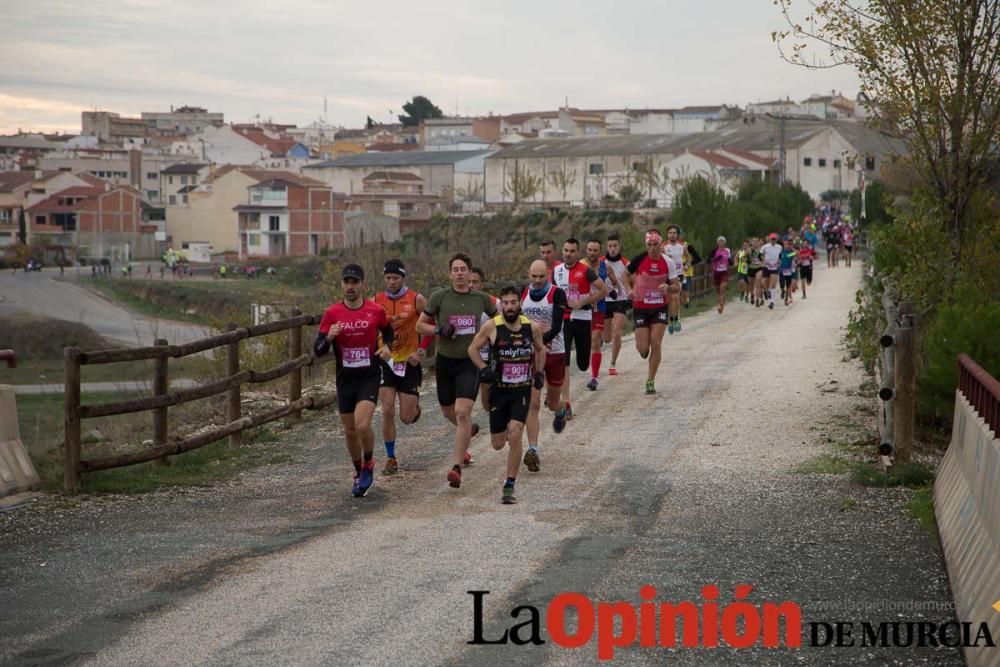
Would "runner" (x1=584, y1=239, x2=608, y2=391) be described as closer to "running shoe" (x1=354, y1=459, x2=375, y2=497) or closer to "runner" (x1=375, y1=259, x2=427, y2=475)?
"runner" (x1=375, y1=259, x2=427, y2=475)

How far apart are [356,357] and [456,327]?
113cm

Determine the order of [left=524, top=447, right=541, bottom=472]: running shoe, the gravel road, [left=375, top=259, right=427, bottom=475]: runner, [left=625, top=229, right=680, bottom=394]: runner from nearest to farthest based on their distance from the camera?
the gravel road, [left=524, top=447, right=541, bottom=472]: running shoe, [left=375, top=259, right=427, bottom=475]: runner, [left=625, top=229, right=680, bottom=394]: runner

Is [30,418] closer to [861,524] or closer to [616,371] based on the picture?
[616,371]

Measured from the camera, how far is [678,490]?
11430 mm

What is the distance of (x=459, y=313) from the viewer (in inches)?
484

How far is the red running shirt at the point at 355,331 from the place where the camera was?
1145 cm

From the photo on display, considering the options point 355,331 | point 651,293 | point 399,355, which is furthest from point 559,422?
point 651,293

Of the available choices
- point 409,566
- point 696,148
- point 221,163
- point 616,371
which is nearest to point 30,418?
point 616,371

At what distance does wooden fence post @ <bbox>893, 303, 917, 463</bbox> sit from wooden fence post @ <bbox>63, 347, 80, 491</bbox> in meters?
7.27

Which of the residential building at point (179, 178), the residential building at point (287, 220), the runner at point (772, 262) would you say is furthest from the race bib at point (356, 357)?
the residential building at point (179, 178)

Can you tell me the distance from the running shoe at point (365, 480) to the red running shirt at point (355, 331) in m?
0.87

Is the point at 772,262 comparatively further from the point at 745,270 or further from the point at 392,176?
the point at 392,176

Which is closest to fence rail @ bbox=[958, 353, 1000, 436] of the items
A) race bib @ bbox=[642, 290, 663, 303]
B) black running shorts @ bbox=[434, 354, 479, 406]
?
black running shorts @ bbox=[434, 354, 479, 406]

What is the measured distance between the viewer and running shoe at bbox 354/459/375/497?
1148cm
